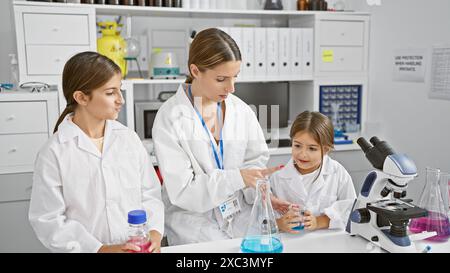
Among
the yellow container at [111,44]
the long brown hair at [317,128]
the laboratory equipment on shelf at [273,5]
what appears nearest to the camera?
the long brown hair at [317,128]

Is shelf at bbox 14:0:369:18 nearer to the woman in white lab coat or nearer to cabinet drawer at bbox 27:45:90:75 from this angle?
cabinet drawer at bbox 27:45:90:75

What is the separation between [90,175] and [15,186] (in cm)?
135

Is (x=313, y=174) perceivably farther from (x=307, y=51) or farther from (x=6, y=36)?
(x=6, y=36)

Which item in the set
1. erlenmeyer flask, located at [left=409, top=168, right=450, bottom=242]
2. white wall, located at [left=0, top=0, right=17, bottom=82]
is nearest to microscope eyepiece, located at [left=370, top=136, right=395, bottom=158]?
erlenmeyer flask, located at [left=409, top=168, right=450, bottom=242]

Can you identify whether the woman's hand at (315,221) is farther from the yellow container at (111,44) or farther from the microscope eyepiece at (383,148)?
the yellow container at (111,44)

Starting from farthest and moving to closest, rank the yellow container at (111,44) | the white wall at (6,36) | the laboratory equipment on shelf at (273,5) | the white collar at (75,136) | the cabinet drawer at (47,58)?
the laboratory equipment on shelf at (273,5)
the white wall at (6,36)
the yellow container at (111,44)
the cabinet drawer at (47,58)
the white collar at (75,136)

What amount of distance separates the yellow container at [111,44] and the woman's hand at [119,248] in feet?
5.27

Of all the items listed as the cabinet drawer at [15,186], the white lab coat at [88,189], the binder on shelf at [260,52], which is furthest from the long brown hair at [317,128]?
the cabinet drawer at [15,186]

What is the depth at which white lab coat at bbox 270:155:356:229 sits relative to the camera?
1428 mm

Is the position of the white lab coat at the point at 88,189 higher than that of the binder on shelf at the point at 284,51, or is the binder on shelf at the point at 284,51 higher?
the binder on shelf at the point at 284,51

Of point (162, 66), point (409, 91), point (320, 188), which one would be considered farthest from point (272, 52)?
point (320, 188)

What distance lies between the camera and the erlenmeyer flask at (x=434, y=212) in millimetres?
1196
